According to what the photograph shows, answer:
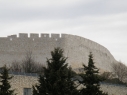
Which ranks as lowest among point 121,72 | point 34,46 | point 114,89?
point 114,89

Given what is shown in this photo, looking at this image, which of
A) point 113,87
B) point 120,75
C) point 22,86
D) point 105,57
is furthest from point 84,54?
point 22,86

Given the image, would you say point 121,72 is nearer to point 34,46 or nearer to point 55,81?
point 34,46

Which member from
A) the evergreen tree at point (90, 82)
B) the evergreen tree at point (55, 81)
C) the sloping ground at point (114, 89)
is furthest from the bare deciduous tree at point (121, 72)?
the evergreen tree at point (55, 81)

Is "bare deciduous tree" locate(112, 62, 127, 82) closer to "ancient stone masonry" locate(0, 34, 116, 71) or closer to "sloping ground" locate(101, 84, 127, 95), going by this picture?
"ancient stone masonry" locate(0, 34, 116, 71)

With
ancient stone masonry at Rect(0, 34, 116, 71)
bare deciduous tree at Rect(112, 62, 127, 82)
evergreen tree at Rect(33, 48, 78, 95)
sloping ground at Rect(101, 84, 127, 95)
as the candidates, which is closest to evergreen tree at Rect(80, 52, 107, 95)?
evergreen tree at Rect(33, 48, 78, 95)

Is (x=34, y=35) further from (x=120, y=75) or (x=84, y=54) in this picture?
(x=120, y=75)

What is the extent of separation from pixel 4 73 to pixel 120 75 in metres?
32.5

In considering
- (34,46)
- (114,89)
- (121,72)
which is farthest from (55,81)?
(34,46)

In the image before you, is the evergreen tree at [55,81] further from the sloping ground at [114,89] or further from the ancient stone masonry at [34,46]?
the ancient stone masonry at [34,46]

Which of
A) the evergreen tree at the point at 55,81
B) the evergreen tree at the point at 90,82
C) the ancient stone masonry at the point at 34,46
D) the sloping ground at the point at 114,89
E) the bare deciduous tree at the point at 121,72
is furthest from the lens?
the ancient stone masonry at the point at 34,46

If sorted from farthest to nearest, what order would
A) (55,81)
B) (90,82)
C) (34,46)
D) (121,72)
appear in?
(34,46) → (121,72) → (90,82) → (55,81)

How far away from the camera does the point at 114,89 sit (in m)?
28.6

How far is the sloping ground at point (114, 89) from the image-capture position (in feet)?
90.1

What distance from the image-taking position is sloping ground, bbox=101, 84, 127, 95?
27.5 m
